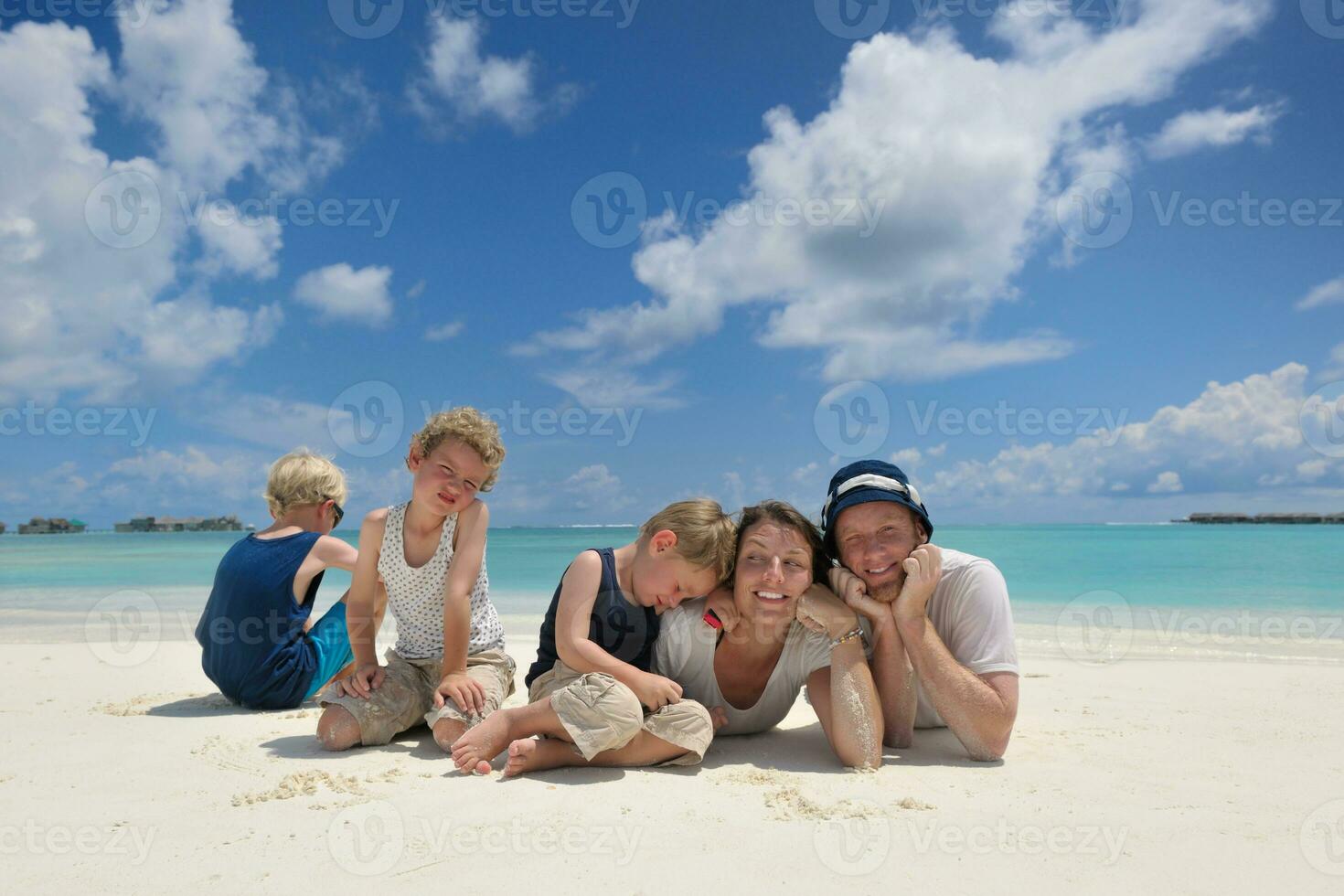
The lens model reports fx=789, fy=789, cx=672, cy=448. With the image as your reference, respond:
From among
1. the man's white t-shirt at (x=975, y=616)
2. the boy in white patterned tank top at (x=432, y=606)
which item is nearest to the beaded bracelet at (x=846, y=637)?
the man's white t-shirt at (x=975, y=616)

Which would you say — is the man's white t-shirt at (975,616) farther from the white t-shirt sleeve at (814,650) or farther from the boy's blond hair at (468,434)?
the boy's blond hair at (468,434)

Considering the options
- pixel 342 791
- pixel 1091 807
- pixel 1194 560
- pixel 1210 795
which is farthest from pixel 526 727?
pixel 1194 560

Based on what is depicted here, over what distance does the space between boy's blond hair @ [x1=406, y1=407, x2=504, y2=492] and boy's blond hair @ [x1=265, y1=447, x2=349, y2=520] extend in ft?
3.97

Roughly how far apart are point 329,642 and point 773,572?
117 inches

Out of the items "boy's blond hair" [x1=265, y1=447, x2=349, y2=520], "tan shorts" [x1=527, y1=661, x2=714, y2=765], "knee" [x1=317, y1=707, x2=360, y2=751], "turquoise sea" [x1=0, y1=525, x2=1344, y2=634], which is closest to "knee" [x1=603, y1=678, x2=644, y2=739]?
"tan shorts" [x1=527, y1=661, x2=714, y2=765]

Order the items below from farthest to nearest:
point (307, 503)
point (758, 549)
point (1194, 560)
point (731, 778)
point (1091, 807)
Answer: point (1194, 560) < point (307, 503) < point (758, 549) < point (731, 778) < point (1091, 807)

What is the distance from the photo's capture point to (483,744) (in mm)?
3402

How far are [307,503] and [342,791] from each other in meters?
2.46

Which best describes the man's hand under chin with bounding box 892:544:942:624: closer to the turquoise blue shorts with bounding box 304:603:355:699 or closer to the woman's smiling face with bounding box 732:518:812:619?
the woman's smiling face with bounding box 732:518:812:619

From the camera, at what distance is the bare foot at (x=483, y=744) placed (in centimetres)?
335

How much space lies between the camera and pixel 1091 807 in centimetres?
291

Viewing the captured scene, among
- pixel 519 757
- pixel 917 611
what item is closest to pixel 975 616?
pixel 917 611

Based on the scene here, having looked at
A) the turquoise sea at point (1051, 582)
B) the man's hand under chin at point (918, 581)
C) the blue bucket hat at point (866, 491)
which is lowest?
the turquoise sea at point (1051, 582)

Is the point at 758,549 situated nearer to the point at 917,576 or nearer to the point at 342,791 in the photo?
the point at 917,576
